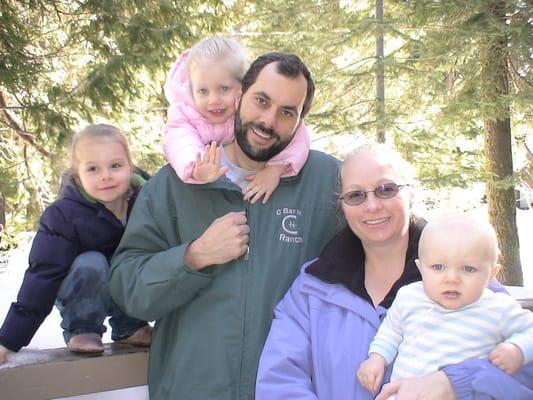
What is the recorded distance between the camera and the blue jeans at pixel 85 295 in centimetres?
227

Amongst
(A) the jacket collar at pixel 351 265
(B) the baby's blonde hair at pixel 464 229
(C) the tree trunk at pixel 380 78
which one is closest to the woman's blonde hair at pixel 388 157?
(A) the jacket collar at pixel 351 265

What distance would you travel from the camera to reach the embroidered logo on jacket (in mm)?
2167

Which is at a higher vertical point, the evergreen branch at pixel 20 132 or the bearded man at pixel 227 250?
the evergreen branch at pixel 20 132

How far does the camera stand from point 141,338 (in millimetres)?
2350

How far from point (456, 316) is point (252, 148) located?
1.00m

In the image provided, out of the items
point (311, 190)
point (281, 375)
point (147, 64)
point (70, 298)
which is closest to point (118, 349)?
point (70, 298)

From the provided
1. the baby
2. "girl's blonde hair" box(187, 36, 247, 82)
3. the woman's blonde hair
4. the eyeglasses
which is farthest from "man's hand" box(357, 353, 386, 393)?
"girl's blonde hair" box(187, 36, 247, 82)

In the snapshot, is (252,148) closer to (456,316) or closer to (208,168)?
(208,168)

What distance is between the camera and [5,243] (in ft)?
29.3

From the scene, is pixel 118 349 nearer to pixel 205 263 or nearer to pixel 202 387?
pixel 202 387

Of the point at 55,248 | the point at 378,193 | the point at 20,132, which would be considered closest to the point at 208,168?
the point at 378,193

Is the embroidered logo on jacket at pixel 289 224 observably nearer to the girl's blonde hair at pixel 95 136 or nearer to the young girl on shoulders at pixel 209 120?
the young girl on shoulders at pixel 209 120

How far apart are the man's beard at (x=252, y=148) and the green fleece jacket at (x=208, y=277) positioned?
129 mm

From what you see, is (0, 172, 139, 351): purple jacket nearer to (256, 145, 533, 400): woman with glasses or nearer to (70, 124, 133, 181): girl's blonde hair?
(70, 124, 133, 181): girl's blonde hair
